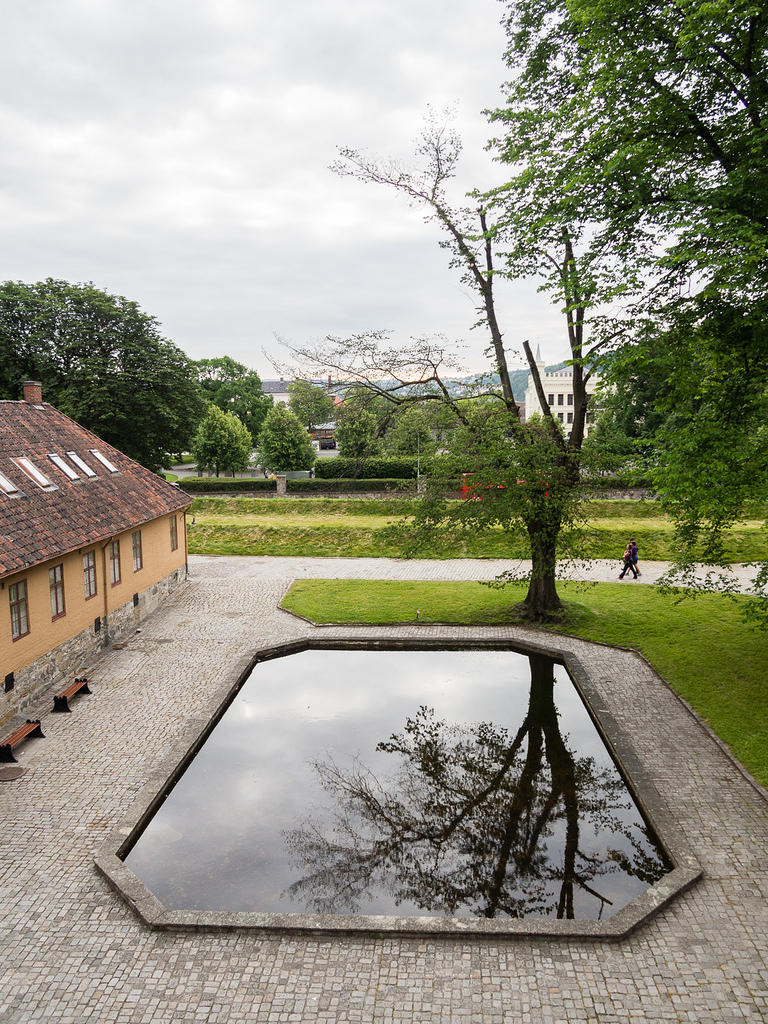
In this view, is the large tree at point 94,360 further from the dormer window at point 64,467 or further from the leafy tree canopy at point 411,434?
the leafy tree canopy at point 411,434

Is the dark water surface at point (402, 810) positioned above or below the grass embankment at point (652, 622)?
below

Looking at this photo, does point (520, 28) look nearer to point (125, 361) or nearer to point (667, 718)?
point (667, 718)

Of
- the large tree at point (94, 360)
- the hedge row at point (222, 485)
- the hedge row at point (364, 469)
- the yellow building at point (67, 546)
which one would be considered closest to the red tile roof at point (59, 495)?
the yellow building at point (67, 546)

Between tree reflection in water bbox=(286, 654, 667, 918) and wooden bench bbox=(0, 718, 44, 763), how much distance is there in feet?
17.1

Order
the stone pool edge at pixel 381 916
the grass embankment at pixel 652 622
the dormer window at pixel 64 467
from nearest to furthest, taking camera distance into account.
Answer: the stone pool edge at pixel 381 916, the grass embankment at pixel 652 622, the dormer window at pixel 64 467

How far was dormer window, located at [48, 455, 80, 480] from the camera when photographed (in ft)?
61.5

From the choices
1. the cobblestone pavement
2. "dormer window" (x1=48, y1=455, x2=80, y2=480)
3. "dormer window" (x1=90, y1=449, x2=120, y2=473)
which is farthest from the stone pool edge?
"dormer window" (x1=90, y1=449, x2=120, y2=473)

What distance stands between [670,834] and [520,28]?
16994mm

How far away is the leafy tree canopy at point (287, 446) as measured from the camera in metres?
53.1

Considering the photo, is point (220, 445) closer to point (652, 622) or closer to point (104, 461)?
point (104, 461)

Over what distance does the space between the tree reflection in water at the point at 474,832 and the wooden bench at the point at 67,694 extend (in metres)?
5.56

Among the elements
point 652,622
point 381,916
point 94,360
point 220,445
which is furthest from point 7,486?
point 220,445

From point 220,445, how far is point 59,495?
133 ft

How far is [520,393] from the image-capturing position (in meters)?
103
